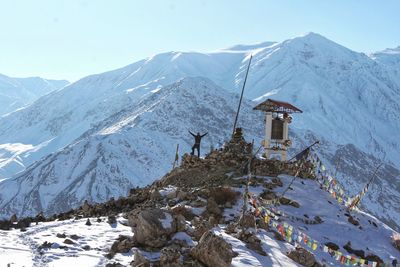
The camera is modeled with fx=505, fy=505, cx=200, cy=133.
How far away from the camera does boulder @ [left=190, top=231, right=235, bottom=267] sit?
53.5 feet

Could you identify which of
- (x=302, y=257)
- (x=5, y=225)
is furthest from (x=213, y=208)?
(x=5, y=225)

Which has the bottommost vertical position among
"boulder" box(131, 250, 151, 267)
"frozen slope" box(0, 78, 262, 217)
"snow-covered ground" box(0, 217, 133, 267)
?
"frozen slope" box(0, 78, 262, 217)

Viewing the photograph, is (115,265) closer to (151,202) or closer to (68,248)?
(68,248)

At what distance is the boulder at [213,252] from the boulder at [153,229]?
1919 mm

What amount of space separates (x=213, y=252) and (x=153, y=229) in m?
2.87

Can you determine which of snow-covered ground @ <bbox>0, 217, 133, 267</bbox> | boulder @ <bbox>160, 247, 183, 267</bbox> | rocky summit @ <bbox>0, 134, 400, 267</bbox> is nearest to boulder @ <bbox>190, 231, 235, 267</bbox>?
rocky summit @ <bbox>0, 134, 400, 267</bbox>

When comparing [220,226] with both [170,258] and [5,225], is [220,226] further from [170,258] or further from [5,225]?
[5,225]

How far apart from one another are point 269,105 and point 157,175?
12886 centimetres

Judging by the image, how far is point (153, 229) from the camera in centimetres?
1825

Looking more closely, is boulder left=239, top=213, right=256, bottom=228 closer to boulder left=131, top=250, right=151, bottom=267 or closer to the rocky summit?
the rocky summit

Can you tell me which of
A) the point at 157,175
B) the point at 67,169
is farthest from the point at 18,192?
the point at 157,175

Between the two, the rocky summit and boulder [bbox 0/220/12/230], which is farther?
boulder [bbox 0/220/12/230]

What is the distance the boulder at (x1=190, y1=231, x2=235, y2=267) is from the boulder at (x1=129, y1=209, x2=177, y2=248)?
192 cm

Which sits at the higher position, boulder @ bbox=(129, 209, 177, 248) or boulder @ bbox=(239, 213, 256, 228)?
boulder @ bbox=(129, 209, 177, 248)
